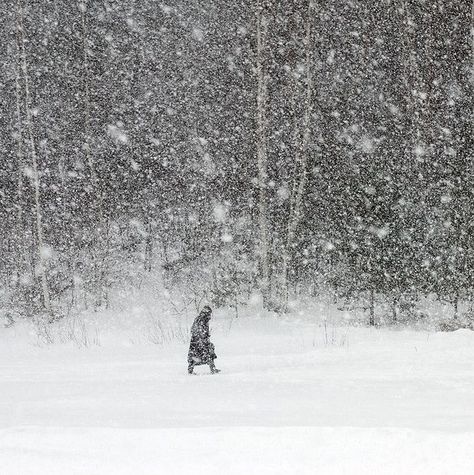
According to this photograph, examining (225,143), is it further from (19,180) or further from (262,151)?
(19,180)

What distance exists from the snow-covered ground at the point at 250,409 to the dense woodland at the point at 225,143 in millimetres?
5069

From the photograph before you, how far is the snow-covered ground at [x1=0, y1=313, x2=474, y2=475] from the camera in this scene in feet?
21.4

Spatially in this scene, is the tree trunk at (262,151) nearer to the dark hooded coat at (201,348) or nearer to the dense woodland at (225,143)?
the dense woodland at (225,143)

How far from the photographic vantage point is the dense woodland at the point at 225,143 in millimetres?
20281

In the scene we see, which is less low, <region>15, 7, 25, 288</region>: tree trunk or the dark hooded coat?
<region>15, 7, 25, 288</region>: tree trunk

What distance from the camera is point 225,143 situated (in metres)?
22.8

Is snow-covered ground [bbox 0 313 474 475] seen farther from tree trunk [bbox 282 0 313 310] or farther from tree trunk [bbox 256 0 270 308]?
tree trunk [bbox 282 0 313 310]

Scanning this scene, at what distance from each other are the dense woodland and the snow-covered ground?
507cm

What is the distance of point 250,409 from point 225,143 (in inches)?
590

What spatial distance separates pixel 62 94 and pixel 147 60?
309 centimetres

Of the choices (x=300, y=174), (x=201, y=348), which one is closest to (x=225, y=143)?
(x=300, y=174)

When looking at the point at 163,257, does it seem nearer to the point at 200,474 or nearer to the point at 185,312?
the point at 185,312

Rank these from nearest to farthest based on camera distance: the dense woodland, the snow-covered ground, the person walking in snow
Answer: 1. the snow-covered ground
2. the person walking in snow
3. the dense woodland

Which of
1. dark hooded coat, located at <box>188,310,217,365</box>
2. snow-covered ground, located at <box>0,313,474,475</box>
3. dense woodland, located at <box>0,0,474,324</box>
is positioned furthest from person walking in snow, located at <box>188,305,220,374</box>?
dense woodland, located at <box>0,0,474,324</box>
